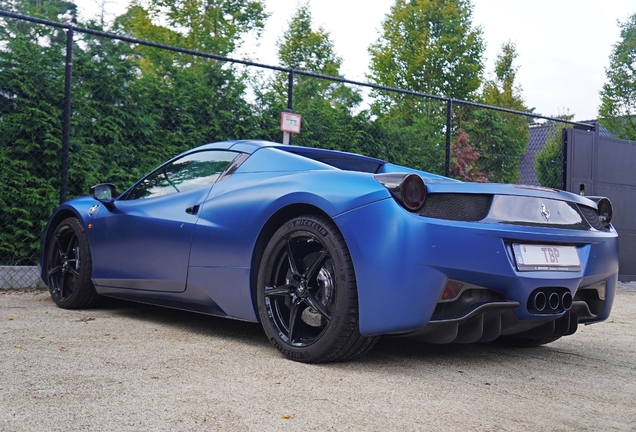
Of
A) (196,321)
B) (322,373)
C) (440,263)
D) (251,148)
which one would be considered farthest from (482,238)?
(196,321)

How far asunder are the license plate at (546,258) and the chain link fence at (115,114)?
4962mm

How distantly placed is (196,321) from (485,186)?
2.53m

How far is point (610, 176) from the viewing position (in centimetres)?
1134

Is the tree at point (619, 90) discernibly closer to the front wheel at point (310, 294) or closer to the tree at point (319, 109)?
the tree at point (319, 109)

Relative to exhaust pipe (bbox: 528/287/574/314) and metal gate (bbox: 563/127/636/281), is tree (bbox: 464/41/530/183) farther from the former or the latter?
exhaust pipe (bbox: 528/287/574/314)

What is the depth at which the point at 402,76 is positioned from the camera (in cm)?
3291

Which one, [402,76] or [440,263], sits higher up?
[402,76]

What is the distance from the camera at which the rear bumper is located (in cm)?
344

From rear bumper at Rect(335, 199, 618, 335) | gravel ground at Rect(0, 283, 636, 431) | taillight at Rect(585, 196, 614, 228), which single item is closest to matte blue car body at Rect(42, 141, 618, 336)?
rear bumper at Rect(335, 199, 618, 335)

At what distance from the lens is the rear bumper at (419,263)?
3439mm

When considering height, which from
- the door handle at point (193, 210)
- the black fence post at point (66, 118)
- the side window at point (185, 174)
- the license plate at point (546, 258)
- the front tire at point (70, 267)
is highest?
the black fence post at point (66, 118)

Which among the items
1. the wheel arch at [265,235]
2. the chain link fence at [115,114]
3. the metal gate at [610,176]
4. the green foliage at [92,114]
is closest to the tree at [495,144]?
the metal gate at [610,176]

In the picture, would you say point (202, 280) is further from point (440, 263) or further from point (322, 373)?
point (440, 263)

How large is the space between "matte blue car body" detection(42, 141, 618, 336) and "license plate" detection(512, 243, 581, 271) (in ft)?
0.12
